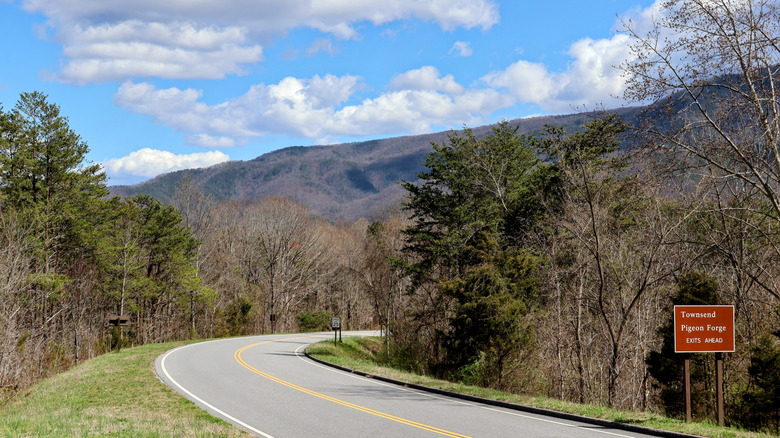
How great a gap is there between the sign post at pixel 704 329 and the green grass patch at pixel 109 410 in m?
9.53

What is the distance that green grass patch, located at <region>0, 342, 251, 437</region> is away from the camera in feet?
35.0

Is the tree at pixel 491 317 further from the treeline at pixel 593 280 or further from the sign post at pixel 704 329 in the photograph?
the sign post at pixel 704 329

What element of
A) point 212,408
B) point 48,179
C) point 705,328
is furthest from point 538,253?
point 48,179

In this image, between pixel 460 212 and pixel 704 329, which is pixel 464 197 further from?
pixel 704 329

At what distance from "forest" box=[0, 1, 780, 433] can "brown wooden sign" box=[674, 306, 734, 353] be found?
6.33 feet

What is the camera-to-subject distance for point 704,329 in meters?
12.7

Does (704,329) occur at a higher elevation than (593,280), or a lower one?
lower

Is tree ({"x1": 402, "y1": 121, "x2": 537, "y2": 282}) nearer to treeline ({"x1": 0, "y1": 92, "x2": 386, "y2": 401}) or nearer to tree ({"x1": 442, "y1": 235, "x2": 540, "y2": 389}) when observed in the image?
tree ({"x1": 442, "y1": 235, "x2": 540, "y2": 389})

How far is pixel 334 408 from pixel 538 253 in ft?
58.9

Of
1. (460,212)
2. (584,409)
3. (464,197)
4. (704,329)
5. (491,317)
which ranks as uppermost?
(464,197)

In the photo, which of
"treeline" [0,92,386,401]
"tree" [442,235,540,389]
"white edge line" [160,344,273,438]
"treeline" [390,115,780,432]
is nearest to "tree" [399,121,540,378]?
"treeline" [390,115,780,432]

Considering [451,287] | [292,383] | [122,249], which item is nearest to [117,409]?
[292,383]

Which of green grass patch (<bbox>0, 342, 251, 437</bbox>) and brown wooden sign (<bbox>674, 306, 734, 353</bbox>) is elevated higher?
brown wooden sign (<bbox>674, 306, 734, 353</bbox>)

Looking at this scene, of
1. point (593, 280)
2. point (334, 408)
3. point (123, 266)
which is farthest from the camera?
point (123, 266)
